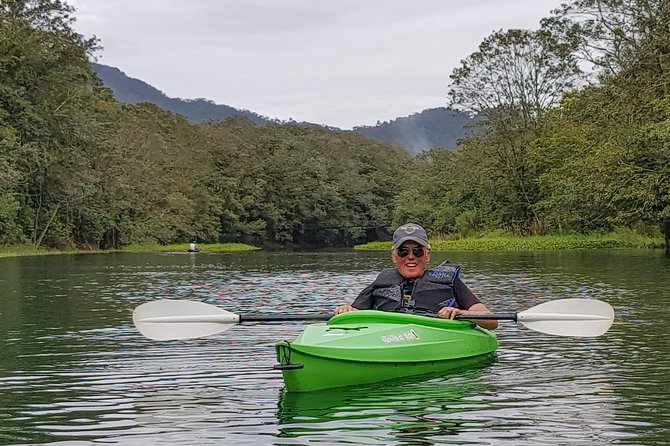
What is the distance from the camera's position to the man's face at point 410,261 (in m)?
9.58

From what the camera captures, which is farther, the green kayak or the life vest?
the life vest

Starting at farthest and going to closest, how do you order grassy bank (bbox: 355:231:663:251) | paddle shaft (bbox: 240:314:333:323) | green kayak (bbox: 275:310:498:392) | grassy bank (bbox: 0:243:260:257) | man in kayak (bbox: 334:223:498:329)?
1. grassy bank (bbox: 0:243:260:257)
2. grassy bank (bbox: 355:231:663:251)
3. man in kayak (bbox: 334:223:498:329)
4. paddle shaft (bbox: 240:314:333:323)
5. green kayak (bbox: 275:310:498:392)

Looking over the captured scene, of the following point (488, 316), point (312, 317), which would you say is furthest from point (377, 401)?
point (488, 316)

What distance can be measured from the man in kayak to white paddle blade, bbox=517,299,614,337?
0.55 meters

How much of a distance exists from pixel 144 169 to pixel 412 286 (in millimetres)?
52803

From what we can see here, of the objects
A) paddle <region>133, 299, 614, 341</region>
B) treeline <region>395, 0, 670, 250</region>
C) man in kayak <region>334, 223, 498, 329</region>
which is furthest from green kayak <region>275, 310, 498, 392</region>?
treeline <region>395, 0, 670, 250</region>

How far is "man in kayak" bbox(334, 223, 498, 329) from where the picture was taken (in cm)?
957

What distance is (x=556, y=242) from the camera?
48875 mm

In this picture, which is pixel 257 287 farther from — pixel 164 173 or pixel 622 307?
pixel 164 173

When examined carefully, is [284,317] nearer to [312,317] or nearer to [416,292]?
[312,317]

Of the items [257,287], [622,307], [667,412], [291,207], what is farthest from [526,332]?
[291,207]

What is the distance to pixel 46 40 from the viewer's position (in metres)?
50.6

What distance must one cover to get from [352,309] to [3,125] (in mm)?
43064

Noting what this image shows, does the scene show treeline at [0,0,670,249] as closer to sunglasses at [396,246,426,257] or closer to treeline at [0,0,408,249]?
treeline at [0,0,408,249]
